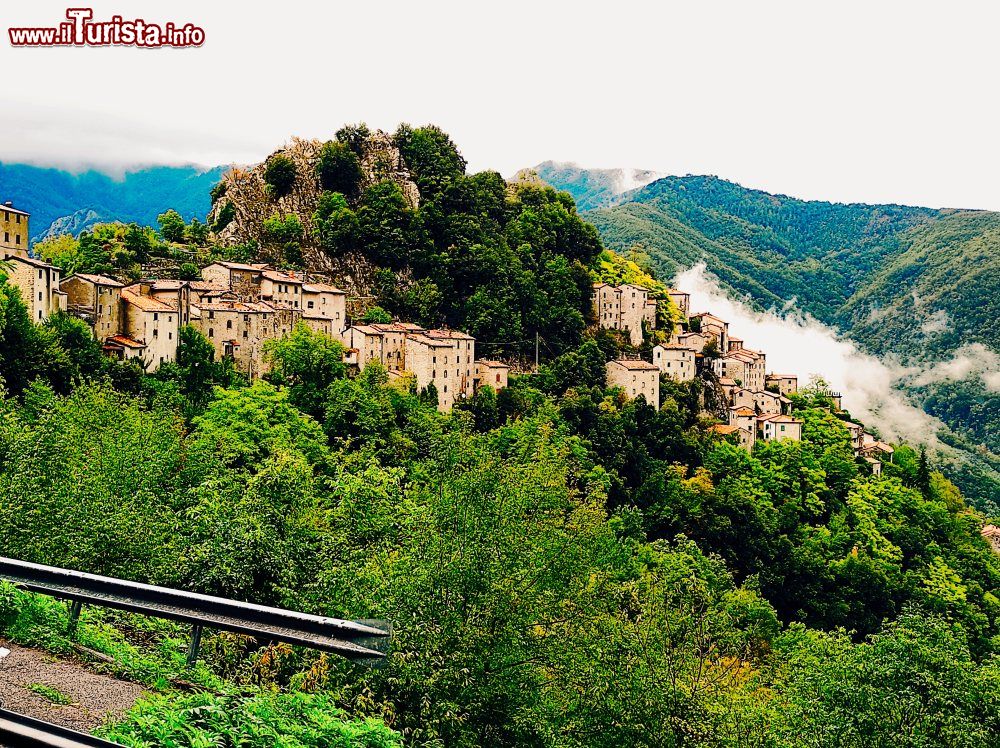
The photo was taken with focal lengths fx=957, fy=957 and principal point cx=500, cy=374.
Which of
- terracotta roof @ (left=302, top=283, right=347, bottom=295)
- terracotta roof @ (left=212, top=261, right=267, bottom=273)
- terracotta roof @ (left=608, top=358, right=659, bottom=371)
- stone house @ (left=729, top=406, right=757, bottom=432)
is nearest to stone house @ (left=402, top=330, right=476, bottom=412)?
terracotta roof @ (left=302, top=283, right=347, bottom=295)

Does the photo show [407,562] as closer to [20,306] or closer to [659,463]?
[20,306]

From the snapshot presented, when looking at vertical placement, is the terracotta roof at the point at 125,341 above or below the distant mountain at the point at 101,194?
below

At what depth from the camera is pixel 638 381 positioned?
215ft

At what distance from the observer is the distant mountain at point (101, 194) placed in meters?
144

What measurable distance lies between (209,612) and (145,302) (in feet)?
136

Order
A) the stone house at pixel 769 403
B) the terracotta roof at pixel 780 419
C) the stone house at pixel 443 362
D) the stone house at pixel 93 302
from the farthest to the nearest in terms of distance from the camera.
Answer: the stone house at pixel 769 403 < the terracotta roof at pixel 780 419 < the stone house at pixel 443 362 < the stone house at pixel 93 302

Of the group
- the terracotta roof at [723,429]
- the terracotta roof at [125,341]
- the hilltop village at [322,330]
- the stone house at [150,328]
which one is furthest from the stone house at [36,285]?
the terracotta roof at [723,429]

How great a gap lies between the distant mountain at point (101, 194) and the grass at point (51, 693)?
140884 millimetres

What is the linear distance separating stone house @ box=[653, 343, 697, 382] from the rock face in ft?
68.4

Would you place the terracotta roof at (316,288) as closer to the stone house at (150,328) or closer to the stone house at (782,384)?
the stone house at (150,328)

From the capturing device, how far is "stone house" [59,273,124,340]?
44.4m

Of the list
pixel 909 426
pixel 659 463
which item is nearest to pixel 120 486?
pixel 659 463

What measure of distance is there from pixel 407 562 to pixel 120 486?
9052mm

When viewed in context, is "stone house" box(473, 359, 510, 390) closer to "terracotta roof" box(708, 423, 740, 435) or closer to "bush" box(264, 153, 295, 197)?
"terracotta roof" box(708, 423, 740, 435)
